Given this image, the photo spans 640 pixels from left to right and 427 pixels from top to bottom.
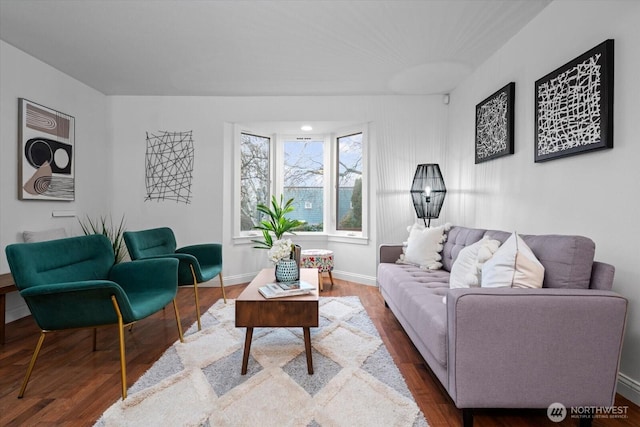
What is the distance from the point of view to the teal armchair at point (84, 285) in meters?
1.67

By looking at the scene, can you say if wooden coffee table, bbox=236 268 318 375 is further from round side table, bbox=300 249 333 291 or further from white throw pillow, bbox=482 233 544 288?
round side table, bbox=300 249 333 291

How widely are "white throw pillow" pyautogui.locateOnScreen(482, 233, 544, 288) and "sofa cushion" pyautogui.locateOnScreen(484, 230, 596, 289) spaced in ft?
0.19

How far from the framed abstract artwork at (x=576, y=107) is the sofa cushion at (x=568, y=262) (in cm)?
64

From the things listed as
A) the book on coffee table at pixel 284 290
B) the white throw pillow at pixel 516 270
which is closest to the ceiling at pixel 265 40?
the white throw pillow at pixel 516 270

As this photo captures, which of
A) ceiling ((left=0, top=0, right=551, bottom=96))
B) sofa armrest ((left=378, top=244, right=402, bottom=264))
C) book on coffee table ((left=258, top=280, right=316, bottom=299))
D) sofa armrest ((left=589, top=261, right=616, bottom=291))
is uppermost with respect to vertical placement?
ceiling ((left=0, top=0, right=551, bottom=96))

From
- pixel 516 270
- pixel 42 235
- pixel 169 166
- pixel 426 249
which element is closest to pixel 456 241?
pixel 426 249

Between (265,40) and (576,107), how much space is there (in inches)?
94.9

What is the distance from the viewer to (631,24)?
165 cm

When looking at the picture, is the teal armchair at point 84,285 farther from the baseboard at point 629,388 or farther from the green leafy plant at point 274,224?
the baseboard at point 629,388

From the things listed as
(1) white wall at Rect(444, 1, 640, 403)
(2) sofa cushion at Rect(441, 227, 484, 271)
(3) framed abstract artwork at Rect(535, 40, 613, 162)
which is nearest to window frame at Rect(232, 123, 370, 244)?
(2) sofa cushion at Rect(441, 227, 484, 271)

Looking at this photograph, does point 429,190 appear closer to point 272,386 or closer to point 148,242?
point 272,386

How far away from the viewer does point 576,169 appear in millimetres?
1997

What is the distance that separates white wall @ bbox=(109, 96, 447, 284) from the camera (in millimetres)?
4102

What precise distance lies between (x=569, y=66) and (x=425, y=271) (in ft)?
5.95
